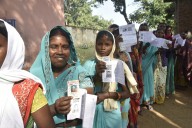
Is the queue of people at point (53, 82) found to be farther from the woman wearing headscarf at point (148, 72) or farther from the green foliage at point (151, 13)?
the green foliage at point (151, 13)

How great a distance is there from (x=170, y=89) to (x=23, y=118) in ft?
22.9

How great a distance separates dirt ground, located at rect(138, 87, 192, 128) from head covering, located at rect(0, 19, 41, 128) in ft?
14.2

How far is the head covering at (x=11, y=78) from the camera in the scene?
120 cm

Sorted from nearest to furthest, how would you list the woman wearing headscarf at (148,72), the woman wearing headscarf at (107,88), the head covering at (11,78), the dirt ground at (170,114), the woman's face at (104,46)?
the head covering at (11,78), the woman wearing headscarf at (107,88), the woman's face at (104,46), the dirt ground at (170,114), the woman wearing headscarf at (148,72)

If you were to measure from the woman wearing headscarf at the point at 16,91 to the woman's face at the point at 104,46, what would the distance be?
1.42 m

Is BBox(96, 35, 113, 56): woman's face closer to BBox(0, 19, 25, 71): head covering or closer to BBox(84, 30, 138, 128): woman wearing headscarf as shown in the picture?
BBox(84, 30, 138, 128): woman wearing headscarf

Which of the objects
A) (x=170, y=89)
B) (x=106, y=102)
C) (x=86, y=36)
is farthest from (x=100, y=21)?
(x=106, y=102)

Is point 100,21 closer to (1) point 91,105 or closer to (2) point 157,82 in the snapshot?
(2) point 157,82

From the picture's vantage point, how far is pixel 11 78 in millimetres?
1228

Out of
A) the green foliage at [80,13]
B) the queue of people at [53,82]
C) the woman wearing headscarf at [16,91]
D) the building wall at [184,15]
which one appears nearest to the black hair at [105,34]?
the queue of people at [53,82]

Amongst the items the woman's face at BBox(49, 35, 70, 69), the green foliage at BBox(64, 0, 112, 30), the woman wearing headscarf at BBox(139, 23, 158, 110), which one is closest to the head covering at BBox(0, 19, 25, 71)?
the woman's face at BBox(49, 35, 70, 69)

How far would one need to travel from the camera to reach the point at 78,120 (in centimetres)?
196

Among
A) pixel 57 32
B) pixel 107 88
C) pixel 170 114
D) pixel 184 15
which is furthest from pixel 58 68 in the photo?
pixel 184 15

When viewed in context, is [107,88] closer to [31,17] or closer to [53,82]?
[53,82]
